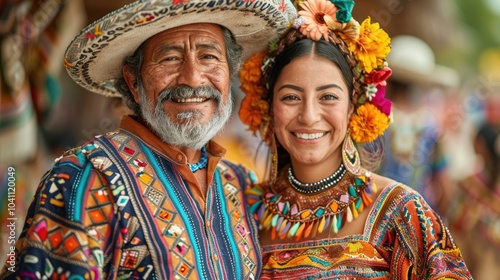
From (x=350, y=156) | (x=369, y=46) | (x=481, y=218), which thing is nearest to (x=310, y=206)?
(x=350, y=156)

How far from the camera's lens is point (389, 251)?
3146 millimetres

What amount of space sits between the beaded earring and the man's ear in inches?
39.2

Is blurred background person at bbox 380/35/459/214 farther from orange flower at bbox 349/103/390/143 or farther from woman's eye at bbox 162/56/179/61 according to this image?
woman's eye at bbox 162/56/179/61

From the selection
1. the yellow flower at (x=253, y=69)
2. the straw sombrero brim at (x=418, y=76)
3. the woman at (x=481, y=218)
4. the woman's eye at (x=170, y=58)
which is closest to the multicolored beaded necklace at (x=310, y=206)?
the yellow flower at (x=253, y=69)

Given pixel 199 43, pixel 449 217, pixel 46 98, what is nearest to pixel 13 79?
pixel 46 98

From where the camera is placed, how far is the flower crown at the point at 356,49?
334 centimetres

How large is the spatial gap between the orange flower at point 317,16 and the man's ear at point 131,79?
809 mm

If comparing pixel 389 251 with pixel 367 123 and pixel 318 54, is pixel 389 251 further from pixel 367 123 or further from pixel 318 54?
pixel 318 54

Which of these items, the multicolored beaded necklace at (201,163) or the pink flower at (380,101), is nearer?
the multicolored beaded necklace at (201,163)

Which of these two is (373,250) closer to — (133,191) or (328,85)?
(328,85)

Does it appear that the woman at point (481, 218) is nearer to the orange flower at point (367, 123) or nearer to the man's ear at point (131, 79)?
the orange flower at point (367, 123)

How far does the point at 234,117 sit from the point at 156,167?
4271 millimetres

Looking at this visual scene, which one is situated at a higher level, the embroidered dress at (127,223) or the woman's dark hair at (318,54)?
the woman's dark hair at (318,54)

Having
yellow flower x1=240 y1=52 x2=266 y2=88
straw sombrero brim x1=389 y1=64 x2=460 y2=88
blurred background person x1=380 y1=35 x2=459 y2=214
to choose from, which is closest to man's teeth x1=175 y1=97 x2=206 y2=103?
yellow flower x1=240 y1=52 x2=266 y2=88
